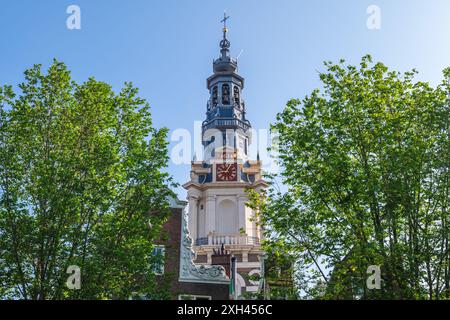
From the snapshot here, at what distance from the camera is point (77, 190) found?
2573cm

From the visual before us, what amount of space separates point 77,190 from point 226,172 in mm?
38994

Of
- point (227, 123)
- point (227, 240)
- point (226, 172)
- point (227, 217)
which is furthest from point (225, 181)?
Answer: point (227, 123)

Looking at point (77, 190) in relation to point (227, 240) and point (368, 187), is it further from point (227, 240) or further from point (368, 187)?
point (227, 240)

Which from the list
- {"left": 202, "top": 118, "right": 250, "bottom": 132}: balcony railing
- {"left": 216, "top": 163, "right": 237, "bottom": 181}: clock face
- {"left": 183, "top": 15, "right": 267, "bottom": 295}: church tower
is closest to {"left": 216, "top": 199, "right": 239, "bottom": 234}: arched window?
{"left": 183, "top": 15, "right": 267, "bottom": 295}: church tower

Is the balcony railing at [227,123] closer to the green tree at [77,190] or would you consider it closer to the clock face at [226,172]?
the clock face at [226,172]

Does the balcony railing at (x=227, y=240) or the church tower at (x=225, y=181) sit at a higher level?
→ the church tower at (x=225, y=181)

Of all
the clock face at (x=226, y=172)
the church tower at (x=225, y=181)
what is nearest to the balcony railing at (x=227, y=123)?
the church tower at (x=225, y=181)

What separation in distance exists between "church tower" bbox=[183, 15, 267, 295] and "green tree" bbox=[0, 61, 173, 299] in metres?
26.7

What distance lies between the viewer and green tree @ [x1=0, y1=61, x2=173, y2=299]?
24.9 m

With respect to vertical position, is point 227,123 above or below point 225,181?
above

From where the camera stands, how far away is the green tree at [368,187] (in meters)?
23.9

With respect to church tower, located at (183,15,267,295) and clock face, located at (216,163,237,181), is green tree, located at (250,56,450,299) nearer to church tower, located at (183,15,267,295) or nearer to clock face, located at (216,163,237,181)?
church tower, located at (183,15,267,295)

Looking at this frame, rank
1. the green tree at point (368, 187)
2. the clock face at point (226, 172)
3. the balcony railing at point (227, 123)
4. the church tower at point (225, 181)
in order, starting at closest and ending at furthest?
the green tree at point (368, 187), the church tower at point (225, 181), the clock face at point (226, 172), the balcony railing at point (227, 123)
